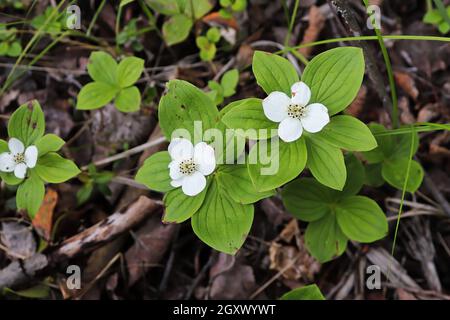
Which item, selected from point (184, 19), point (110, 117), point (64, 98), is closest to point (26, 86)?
point (64, 98)

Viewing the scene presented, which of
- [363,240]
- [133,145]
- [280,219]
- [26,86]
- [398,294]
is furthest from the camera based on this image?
[26,86]

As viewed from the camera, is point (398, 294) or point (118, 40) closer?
point (398, 294)

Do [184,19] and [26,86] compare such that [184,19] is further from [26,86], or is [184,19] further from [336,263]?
[336,263]

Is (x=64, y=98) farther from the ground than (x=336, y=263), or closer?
farther from the ground

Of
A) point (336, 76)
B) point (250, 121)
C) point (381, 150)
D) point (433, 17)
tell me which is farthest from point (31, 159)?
point (433, 17)

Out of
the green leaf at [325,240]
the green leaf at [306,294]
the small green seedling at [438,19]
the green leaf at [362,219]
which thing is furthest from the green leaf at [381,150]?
the small green seedling at [438,19]

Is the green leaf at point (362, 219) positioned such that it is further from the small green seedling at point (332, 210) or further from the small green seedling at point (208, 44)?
the small green seedling at point (208, 44)
